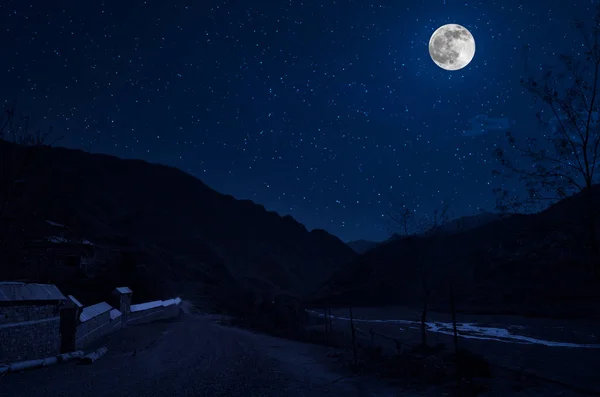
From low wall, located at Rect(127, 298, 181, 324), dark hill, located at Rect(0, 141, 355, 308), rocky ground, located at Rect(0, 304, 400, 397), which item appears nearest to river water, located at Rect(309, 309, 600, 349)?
rocky ground, located at Rect(0, 304, 400, 397)

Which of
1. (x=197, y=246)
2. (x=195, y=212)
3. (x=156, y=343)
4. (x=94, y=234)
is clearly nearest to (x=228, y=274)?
(x=197, y=246)

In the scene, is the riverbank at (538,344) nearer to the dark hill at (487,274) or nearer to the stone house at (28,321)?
the dark hill at (487,274)

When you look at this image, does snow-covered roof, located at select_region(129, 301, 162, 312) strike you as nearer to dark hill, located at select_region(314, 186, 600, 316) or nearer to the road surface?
the road surface

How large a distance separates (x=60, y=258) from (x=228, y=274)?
61858 mm

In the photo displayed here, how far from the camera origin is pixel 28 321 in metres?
14.3

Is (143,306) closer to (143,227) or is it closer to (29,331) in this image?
(29,331)

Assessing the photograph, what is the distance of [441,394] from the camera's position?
38.8 feet

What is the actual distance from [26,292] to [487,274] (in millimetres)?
79617

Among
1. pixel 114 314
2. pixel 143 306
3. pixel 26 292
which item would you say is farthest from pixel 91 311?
pixel 143 306

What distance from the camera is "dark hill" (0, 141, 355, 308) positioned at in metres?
25.5

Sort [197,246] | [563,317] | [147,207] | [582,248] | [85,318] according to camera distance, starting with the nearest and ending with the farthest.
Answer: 1. [582,248]
2. [85,318]
3. [563,317]
4. [197,246]
5. [147,207]

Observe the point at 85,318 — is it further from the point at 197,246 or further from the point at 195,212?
the point at 195,212

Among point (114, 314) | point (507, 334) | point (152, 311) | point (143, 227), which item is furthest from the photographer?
point (143, 227)

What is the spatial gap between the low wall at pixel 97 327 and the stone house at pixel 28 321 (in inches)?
91.7
